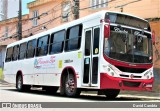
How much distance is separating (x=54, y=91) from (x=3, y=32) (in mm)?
27269

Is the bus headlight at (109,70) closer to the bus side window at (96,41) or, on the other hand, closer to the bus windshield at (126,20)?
the bus side window at (96,41)

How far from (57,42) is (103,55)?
4.16 m

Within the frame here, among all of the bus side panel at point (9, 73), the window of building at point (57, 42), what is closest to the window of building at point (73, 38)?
the window of building at point (57, 42)

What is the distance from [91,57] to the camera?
13922 millimetres

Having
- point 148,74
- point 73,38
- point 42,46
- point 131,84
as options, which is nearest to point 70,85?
point 73,38

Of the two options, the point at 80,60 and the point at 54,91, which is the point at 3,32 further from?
the point at 80,60

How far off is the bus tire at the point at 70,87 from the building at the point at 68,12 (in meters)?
8.91

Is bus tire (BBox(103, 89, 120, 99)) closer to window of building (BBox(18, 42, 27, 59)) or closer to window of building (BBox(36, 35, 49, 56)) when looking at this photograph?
window of building (BBox(36, 35, 49, 56))

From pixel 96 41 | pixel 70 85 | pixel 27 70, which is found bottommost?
pixel 70 85

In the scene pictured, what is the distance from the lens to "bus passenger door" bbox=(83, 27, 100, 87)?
1359 cm

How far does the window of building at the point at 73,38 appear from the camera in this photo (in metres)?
15.0

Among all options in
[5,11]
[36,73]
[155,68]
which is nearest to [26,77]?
[36,73]

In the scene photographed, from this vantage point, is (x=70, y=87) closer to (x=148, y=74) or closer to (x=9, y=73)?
(x=148, y=74)

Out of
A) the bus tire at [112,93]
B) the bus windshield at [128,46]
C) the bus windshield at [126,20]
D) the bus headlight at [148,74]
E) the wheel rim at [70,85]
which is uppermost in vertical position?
the bus windshield at [126,20]
